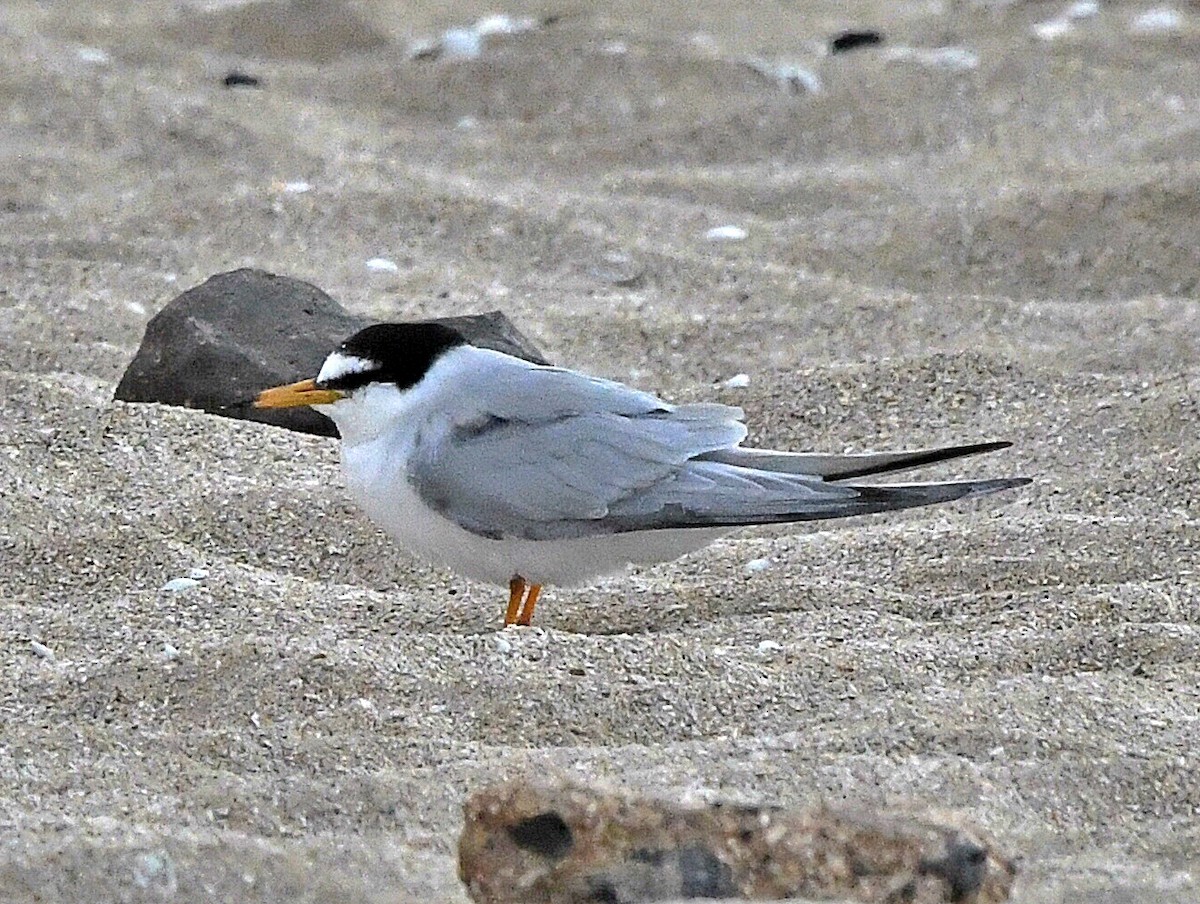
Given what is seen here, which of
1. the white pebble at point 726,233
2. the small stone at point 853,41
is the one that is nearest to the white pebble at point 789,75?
the small stone at point 853,41

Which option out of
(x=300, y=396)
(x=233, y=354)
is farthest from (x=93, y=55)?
(x=300, y=396)

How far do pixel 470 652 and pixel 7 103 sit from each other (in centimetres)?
456

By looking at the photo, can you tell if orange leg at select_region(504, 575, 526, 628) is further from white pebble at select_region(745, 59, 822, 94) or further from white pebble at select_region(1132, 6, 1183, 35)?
white pebble at select_region(1132, 6, 1183, 35)

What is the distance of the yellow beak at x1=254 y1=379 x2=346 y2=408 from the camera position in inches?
147

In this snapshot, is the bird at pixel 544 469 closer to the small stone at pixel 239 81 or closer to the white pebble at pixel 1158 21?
the small stone at pixel 239 81

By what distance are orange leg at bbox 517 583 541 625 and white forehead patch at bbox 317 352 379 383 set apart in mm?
466

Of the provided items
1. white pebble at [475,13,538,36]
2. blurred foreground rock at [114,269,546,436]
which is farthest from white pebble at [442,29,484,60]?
blurred foreground rock at [114,269,546,436]

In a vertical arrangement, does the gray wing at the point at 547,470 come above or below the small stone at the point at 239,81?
above

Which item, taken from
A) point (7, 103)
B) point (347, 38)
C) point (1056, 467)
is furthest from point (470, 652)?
point (347, 38)

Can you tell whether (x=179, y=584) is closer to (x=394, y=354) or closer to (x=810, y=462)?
(x=394, y=354)

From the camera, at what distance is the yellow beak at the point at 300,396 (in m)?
3.73

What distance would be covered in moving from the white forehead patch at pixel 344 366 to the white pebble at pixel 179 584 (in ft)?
1.41

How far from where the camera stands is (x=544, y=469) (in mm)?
3557

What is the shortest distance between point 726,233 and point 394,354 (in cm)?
288
